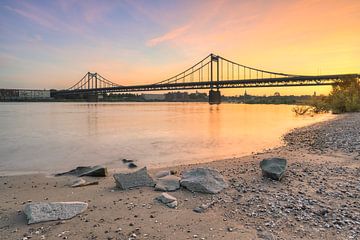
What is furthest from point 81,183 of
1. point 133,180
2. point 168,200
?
point 168,200

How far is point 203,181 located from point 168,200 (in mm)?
895

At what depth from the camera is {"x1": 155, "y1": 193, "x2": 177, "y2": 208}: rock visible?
4855 millimetres

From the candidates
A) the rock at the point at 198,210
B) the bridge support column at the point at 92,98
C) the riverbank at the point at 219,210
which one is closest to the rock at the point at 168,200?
the riverbank at the point at 219,210

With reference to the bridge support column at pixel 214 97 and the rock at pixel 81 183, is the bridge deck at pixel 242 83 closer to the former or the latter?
the bridge support column at pixel 214 97

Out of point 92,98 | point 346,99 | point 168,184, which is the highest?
point 92,98

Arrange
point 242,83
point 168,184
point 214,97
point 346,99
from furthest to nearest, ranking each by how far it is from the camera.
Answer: point 214,97, point 242,83, point 346,99, point 168,184

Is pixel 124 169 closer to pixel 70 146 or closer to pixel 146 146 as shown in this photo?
pixel 146 146

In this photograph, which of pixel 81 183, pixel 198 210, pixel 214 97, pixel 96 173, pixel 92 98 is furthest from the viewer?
pixel 92 98

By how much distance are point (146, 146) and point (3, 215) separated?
9.46m

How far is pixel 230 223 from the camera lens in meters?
4.18

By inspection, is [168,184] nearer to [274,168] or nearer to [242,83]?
[274,168]

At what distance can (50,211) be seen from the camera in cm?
438

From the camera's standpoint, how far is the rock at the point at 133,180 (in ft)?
19.3

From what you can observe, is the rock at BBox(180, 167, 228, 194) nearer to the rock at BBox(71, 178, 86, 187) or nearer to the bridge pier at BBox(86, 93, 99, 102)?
the rock at BBox(71, 178, 86, 187)
